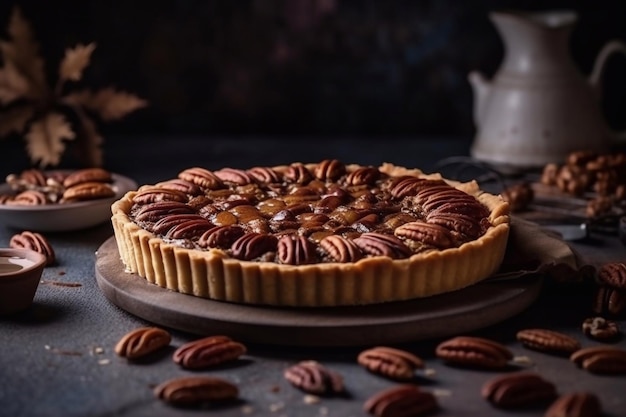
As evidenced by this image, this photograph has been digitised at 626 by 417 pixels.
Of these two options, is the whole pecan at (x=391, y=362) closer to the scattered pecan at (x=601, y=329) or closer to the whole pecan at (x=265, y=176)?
the scattered pecan at (x=601, y=329)

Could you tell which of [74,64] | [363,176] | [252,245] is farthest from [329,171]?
[74,64]

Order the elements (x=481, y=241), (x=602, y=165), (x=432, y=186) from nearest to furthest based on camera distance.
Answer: (x=481, y=241)
(x=432, y=186)
(x=602, y=165)

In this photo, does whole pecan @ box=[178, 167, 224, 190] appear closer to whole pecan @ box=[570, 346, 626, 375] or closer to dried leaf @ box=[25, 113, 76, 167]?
dried leaf @ box=[25, 113, 76, 167]

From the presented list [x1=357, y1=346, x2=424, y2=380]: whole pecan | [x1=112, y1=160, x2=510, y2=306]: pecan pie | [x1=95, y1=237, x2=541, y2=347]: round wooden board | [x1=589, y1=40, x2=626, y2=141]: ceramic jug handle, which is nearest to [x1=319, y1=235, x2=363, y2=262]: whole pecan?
[x1=112, y1=160, x2=510, y2=306]: pecan pie

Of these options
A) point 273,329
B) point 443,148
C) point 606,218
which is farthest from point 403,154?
point 273,329

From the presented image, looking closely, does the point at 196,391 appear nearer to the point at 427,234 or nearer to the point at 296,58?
the point at 427,234

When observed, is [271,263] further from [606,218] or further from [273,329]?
[606,218]

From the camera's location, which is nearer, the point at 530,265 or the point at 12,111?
the point at 530,265
